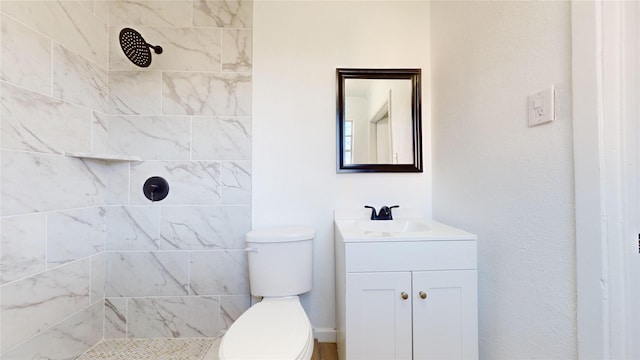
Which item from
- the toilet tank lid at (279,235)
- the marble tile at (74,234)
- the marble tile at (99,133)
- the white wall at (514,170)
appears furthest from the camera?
the marble tile at (99,133)

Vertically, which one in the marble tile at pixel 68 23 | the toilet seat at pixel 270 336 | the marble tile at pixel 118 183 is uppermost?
the marble tile at pixel 68 23

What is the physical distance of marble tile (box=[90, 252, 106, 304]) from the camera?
1.50 m

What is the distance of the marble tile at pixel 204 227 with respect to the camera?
1585 mm

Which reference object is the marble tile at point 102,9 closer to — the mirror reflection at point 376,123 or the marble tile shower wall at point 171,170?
the marble tile shower wall at point 171,170

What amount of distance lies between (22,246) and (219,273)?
2.87 feet

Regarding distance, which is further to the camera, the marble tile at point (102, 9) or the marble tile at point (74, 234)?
the marble tile at point (102, 9)

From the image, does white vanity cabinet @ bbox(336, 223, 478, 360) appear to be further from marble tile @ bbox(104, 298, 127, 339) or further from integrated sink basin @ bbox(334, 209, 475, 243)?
marble tile @ bbox(104, 298, 127, 339)

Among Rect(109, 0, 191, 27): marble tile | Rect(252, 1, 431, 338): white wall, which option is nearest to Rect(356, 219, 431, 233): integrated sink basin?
Rect(252, 1, 431, 338): white wall

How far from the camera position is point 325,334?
1.59 metres

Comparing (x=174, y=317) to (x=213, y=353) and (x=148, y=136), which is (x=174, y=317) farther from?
(x=148, y=136)

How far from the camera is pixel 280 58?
1.62m

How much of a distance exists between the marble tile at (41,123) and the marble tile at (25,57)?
0.05 m

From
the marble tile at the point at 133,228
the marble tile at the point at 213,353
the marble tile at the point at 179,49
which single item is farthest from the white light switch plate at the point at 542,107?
the marble tile at the point at 133,228

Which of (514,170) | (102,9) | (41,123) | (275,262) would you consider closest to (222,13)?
(102,9)
